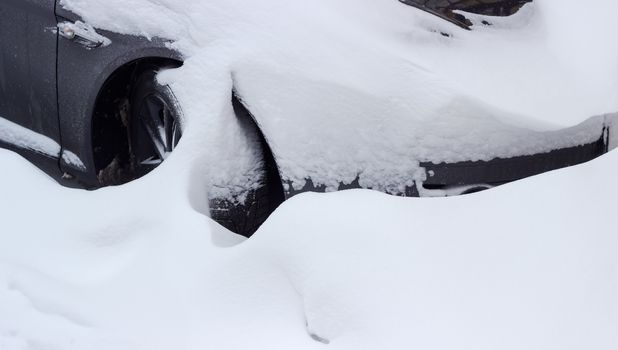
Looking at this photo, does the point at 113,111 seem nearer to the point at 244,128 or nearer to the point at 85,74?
the point at 85,74

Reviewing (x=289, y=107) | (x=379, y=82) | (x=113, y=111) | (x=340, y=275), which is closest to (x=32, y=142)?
(x=113, y=111)

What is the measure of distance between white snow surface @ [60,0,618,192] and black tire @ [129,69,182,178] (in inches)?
4.2

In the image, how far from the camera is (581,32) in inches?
114

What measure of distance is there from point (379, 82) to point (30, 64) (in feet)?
4.89

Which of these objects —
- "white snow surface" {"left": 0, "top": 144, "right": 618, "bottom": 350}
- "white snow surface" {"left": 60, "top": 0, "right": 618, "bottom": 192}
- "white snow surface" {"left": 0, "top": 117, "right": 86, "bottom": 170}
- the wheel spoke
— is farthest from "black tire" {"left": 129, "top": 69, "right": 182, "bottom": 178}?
"white snow surface" {"left": 0, "top": 144, "right": 618, "bottom": 350}

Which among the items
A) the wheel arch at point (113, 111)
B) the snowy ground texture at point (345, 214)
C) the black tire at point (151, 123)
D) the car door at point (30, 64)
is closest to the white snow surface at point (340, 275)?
the snowy ground texture at point (345, 214)

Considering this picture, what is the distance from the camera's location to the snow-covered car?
262 cm

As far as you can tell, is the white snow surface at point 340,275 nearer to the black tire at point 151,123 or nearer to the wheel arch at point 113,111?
the black tire at point 151,123

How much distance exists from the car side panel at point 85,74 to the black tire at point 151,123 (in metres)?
0.12

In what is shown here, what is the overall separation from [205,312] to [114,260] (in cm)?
44

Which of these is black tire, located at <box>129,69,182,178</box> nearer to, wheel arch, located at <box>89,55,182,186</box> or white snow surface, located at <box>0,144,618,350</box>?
wheel arch, located at <box>89,55,182,186</box>

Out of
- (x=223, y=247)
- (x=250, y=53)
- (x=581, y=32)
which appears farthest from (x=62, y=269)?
(x=581, y=32)

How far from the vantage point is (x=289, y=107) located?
8.84 feet

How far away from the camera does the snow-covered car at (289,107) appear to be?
103 inches
